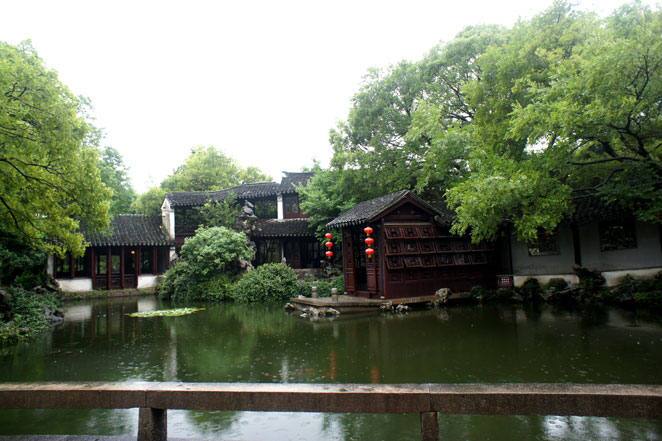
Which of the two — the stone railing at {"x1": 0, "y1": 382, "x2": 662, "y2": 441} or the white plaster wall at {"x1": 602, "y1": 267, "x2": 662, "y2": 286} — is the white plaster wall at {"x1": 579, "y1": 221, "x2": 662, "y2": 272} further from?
the stone railing at {"x1": 0, "y1": 382, "x2": 662, "y2": 441}

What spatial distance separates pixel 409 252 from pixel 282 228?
450 inches

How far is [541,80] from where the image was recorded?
1152 cm

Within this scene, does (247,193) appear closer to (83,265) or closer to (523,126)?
(83,265)

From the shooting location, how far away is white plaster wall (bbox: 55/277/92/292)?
22.0 meters

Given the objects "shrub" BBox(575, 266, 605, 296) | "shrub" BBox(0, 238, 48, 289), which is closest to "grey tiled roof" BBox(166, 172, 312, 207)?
"shrub" BBox(0, 238, 48, 289)

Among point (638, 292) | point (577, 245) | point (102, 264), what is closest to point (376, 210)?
point (577, 245)

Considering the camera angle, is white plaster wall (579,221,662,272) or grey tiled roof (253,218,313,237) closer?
white plaster wall (579,221,662,272)

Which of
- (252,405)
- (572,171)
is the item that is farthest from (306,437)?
(572,171)

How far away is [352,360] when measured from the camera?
686cm

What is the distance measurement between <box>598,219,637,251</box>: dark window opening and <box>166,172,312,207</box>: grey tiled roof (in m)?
16.0

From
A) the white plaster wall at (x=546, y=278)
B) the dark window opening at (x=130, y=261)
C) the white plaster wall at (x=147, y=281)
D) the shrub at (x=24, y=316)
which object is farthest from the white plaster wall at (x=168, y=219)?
the white plaster wall at (x=546, y=278)

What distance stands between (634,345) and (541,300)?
282 inches

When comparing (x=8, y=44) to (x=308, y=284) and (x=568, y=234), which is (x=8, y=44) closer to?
(x=308, y=284)

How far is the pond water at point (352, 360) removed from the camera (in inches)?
164
